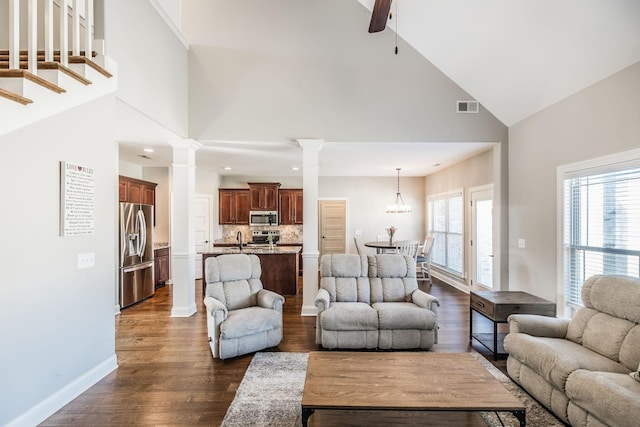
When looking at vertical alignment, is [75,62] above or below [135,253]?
above

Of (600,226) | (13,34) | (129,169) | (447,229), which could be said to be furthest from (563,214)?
(129,169)

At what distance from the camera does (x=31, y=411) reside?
86.3 inches

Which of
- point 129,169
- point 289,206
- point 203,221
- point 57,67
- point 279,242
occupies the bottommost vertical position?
point 279,242

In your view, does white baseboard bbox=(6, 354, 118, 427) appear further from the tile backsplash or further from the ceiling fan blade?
the tile backsplash

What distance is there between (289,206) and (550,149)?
5775mm

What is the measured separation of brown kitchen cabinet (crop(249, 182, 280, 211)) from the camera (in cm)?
804

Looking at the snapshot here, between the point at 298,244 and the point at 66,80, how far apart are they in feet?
19.5

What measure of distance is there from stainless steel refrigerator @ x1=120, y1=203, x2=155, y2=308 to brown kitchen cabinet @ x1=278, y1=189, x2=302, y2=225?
3264mm

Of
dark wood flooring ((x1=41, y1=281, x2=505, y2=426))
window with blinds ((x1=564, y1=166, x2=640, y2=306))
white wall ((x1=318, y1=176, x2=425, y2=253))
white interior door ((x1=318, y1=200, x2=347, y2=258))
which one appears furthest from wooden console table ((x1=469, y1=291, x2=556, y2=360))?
white interior door ((x1=318, y1=200, x2=347, y2=258))

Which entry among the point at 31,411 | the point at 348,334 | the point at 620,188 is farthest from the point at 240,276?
the point at 620,188

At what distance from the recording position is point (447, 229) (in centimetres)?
711

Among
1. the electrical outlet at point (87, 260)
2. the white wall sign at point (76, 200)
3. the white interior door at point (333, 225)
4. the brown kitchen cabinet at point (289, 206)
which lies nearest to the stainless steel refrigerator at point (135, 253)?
the electrical outlet at point (87, 260)

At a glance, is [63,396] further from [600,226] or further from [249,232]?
[249,232]

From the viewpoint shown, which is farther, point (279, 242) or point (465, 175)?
point (279, 242)
